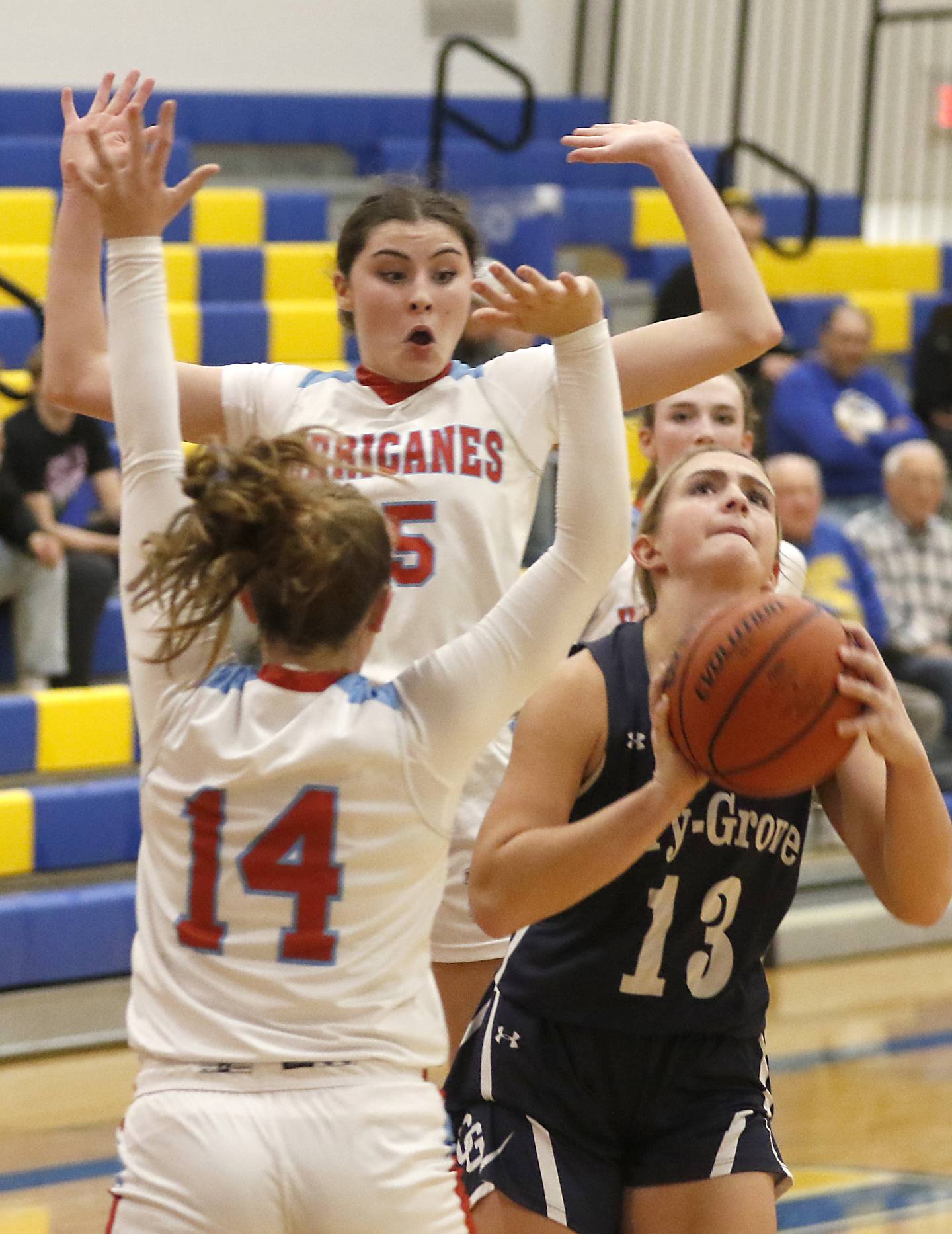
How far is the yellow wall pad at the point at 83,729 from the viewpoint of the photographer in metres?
5.42

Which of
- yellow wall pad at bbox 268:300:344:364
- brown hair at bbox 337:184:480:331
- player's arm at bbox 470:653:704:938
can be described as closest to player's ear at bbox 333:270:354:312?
brown hair at bbox 337:184:480:331

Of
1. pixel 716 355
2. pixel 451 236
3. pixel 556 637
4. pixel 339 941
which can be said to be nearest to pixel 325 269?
pixel 451 236

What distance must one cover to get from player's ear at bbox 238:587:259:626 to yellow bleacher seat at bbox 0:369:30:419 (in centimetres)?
439

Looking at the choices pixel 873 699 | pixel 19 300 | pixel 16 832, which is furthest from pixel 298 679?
pixel 19 300

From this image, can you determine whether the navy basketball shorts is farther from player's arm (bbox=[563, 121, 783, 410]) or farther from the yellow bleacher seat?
the yellow bleacher seat

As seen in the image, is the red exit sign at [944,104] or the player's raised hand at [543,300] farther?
the red exit sign at [944,104]

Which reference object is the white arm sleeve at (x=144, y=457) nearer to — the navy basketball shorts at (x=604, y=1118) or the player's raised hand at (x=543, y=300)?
the player's raised hand at (x=543, y=300)

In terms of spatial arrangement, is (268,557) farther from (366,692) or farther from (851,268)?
(851,268)

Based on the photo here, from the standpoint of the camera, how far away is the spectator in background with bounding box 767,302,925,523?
25.5ft

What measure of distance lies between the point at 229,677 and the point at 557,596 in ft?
1.10

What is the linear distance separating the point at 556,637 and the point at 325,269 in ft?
3.89

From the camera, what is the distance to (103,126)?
6.77ft

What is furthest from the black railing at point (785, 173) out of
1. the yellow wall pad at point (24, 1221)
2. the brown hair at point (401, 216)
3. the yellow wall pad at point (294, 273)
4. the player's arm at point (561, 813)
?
the player's arm at point (561, 813)

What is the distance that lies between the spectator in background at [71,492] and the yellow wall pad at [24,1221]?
7.35 ft
